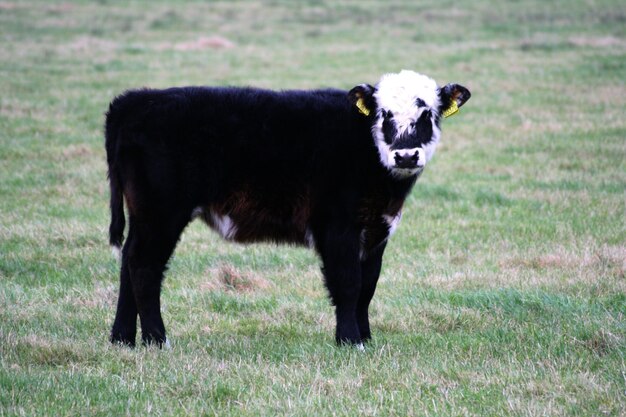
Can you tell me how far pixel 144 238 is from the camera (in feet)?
22.3

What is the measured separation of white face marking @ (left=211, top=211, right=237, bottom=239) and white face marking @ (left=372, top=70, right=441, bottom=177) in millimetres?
1294

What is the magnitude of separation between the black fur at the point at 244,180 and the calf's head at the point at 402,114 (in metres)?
0.06

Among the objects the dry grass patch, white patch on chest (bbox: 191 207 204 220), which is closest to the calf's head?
white patch on chest (bbox: 191 207 204 220)

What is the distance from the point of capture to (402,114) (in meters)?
6.89

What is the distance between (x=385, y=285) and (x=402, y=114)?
2563 millimetres

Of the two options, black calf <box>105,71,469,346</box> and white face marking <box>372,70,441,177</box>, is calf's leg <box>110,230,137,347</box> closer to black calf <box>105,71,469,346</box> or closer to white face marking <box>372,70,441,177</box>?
black calf <box>105,71,469,346</box>

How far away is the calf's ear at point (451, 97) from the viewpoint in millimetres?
7168

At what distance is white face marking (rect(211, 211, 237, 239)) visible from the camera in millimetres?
7059

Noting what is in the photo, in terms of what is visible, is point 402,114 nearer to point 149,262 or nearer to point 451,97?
point 451,97

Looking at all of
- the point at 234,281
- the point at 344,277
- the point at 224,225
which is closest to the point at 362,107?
the point at 344,277

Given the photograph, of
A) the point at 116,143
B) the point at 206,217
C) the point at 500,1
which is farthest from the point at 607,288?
the point at 500,1

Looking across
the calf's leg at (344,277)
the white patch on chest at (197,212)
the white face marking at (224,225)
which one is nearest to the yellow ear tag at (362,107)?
the calf's leg at (344,277)

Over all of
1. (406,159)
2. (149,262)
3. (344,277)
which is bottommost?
(344,277)

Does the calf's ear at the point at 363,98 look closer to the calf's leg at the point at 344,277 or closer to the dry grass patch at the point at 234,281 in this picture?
the calf's leg at the point at 344,277
